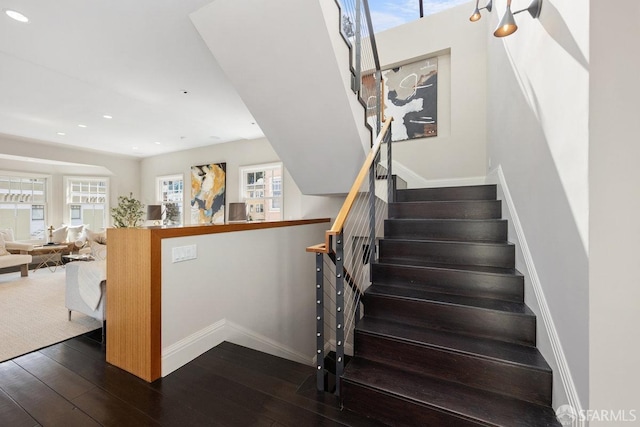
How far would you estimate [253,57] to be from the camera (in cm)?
249

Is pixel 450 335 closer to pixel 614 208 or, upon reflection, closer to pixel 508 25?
pixel 614 208

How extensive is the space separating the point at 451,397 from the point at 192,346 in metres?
1.81

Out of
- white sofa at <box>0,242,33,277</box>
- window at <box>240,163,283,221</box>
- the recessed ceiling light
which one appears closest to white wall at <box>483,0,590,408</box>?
the recessed ceiling light

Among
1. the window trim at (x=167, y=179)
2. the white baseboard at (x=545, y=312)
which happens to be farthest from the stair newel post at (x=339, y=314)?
the window trim at (x=167, y=179)

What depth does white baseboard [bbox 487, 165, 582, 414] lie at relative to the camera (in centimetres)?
115

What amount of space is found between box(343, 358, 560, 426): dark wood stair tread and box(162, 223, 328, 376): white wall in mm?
1248

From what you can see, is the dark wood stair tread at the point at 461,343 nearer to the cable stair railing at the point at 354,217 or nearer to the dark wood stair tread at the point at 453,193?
the cable stair railing at the point at 354,217

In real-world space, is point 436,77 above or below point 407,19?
below

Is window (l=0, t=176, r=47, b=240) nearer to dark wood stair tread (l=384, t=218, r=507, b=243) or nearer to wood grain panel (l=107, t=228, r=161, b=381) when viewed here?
wood grain panel (l=107, t=228, r=161, b=381)

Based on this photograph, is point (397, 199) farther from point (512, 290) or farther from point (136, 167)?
point (136, 167)

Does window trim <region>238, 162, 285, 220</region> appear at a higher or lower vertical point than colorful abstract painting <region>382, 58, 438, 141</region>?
lower

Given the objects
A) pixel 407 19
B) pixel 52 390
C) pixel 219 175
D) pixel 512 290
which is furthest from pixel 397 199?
pixel 219 175

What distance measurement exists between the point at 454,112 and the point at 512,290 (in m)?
2.62

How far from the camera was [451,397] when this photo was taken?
1.42 metres
